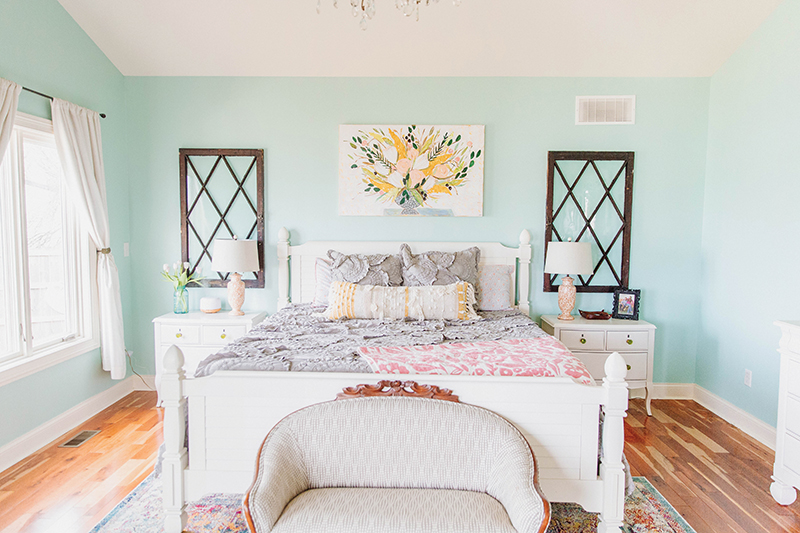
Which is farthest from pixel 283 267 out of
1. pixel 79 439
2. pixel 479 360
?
pixel 479 360

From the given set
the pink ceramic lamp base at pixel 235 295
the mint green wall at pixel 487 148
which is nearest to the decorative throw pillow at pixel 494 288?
the mint green wall at pixel 487 148

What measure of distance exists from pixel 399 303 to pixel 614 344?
1629 millimetres

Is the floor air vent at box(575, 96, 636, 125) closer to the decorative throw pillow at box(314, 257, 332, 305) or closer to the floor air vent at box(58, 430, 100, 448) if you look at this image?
the decorative throw pillow at box(314, 257, 332, 305)

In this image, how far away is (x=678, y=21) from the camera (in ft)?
10.2

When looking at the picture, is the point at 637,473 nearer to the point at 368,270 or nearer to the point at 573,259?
the point at 573,259

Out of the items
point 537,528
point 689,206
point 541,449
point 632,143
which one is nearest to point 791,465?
point 541,449

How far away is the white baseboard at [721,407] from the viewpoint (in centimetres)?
292

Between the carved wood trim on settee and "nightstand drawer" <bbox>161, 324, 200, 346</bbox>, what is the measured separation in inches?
71.5

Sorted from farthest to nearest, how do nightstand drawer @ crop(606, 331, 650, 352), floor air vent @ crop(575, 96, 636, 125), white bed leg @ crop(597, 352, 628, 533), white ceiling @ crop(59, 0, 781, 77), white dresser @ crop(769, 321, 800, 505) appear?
floor air vent @ crop(575, 96, 636, 125), nightstand drawer @ crop(606, 331, 650, 352), white ceiling @ crop(59, 0, 781, 77), white dresser @ crop(769, 321, 800, 505), white bed leg @ crop(597, 352, 628, 533)

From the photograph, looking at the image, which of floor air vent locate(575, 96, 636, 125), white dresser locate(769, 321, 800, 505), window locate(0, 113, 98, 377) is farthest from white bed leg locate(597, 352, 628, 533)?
window locate(0, 113, 98, 377)

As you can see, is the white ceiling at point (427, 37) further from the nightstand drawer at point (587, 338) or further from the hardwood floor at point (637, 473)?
the hardwood floor at point (637, 473)

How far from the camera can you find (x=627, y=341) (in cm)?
336

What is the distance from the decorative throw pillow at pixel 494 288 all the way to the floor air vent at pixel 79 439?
2.68 m

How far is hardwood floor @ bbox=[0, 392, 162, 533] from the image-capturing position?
2066 mm
